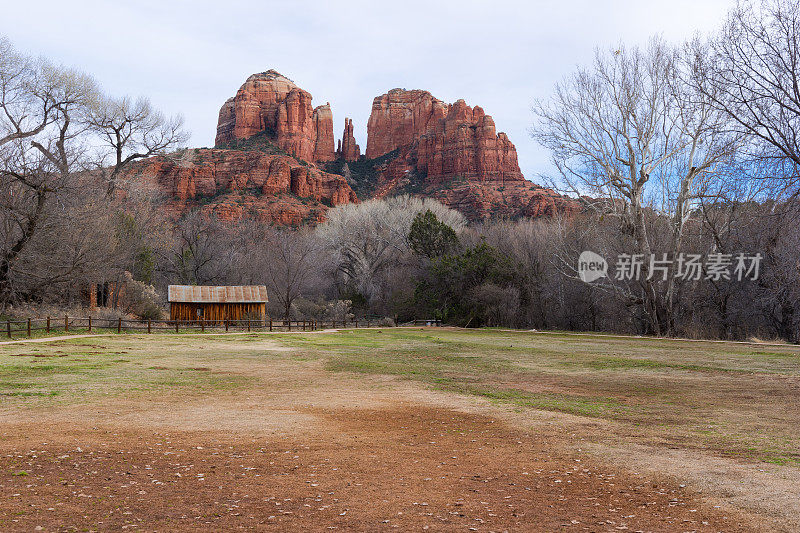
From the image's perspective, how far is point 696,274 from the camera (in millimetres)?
33781

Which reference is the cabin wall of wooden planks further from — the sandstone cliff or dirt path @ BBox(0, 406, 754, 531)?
the sandstone cliff

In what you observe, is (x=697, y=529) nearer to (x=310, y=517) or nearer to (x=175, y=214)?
(x=310, y=517)

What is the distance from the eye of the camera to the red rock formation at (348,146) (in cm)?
15762

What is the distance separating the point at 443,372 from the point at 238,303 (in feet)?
95.0

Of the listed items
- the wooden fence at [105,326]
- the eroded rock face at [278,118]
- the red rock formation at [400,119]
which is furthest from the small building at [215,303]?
the red rock formation at [400,119]

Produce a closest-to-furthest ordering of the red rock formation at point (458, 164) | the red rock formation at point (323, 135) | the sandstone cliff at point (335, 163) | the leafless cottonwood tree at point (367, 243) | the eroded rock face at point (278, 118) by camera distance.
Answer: the leafless cottonwood tree at point (367, 243) → the sandstone cliff at point (335, 163) → the red rock formation at point (458, 164) → the eroded rock face at point (278, 118) → the red rock formation at point (323, 135)

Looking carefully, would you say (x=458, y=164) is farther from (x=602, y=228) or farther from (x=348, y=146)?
(x=602, y=228)

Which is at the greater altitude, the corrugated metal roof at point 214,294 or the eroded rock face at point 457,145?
the eroded rock face at point 457,145

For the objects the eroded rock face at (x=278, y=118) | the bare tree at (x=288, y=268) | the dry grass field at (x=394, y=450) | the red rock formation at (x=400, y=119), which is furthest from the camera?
the red rock formation at (x=400, y=119)

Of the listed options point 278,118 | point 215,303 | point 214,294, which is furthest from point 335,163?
point 215,303

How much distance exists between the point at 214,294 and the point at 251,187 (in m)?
69.3

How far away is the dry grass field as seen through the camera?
4965 mm

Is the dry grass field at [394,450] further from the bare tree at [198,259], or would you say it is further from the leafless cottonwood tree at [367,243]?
the leafless cottonwood tree at [367,243]

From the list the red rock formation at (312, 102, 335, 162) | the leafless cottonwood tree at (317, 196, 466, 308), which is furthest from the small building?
the red rock formation at (312, 102, 335, 162)
